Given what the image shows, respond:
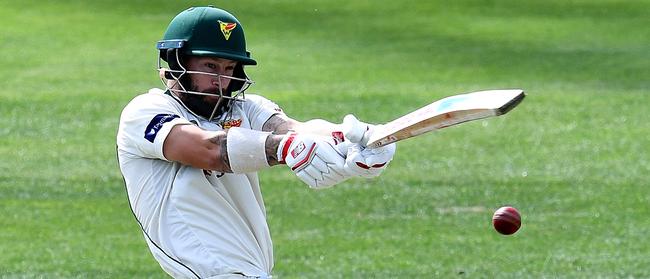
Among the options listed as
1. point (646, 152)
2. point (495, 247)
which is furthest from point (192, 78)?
point (646, 152)

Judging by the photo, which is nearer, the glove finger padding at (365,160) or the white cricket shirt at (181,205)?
the glove finger padding at (365,160)

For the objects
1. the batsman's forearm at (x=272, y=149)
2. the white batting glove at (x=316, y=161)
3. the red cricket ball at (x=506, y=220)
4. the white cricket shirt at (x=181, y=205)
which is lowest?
the red cricket ball at (x=506, y=220)

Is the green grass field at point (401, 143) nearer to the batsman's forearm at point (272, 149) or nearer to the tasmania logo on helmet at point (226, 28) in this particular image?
the tasmania logo on helmet at point (226, 28)

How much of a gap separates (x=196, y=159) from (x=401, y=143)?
10812 millimetres

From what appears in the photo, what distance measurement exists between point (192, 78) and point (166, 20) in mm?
19939

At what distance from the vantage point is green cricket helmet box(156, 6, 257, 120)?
18.0ft

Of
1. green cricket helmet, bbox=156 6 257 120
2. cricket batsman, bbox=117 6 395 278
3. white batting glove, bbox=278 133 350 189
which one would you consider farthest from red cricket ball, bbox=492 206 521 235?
white batting glove, bbox=278 133 350 189

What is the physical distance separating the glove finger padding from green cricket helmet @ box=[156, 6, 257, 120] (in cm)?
94

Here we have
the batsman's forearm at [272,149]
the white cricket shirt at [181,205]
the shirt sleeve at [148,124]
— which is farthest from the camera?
the white cricket shirt at [181,205]

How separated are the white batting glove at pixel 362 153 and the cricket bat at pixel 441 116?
1cm

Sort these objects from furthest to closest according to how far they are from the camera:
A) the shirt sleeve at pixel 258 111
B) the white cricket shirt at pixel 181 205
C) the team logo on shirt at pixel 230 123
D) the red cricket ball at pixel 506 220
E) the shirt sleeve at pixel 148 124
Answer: the red cricket ball at pixel 506 220
the shirt sleeve at pixel 258 111
the team logo on shirt at pixel 230 123
the white cricket shirt at pixel 181 205
the shirt sleeve at pixel 148 124

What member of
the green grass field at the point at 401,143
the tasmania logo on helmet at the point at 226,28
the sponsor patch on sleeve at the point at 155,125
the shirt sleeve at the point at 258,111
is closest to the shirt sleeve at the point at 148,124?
the sponsor patch on sleeve at the point at 155,125

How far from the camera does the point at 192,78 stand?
5.53 m

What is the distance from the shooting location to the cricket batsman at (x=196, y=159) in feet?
17.1
